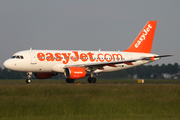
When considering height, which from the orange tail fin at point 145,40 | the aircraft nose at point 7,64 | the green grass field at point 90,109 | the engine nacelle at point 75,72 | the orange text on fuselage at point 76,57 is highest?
the orange tail fin at point 145,40

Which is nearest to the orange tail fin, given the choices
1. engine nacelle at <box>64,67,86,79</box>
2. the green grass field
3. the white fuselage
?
the white fuselage

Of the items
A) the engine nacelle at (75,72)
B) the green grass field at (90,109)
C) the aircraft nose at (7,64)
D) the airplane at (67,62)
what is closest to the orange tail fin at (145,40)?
the airplane at (67,62)

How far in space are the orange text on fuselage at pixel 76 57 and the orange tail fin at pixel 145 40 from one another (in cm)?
396

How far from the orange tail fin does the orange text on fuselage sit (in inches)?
156

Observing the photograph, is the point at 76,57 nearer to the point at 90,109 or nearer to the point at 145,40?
the point at 145,40

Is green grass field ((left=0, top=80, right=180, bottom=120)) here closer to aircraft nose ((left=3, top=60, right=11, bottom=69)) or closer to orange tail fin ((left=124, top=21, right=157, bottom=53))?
aircraft nose ((left=3, top=60, right=11, bottom=69))

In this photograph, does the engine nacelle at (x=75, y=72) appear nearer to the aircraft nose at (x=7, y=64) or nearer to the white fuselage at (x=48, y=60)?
the white fuselage at (x=48, y=60)

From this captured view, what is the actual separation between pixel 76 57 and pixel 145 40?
11938 millimetres

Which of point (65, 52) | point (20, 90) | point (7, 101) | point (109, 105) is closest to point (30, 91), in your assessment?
point (20, 90)

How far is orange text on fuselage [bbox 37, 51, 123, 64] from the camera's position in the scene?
33172 mm

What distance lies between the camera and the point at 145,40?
137 feet

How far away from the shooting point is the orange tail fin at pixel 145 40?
41.4 m

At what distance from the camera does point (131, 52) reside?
133 feet

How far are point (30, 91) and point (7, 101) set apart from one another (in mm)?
4779
